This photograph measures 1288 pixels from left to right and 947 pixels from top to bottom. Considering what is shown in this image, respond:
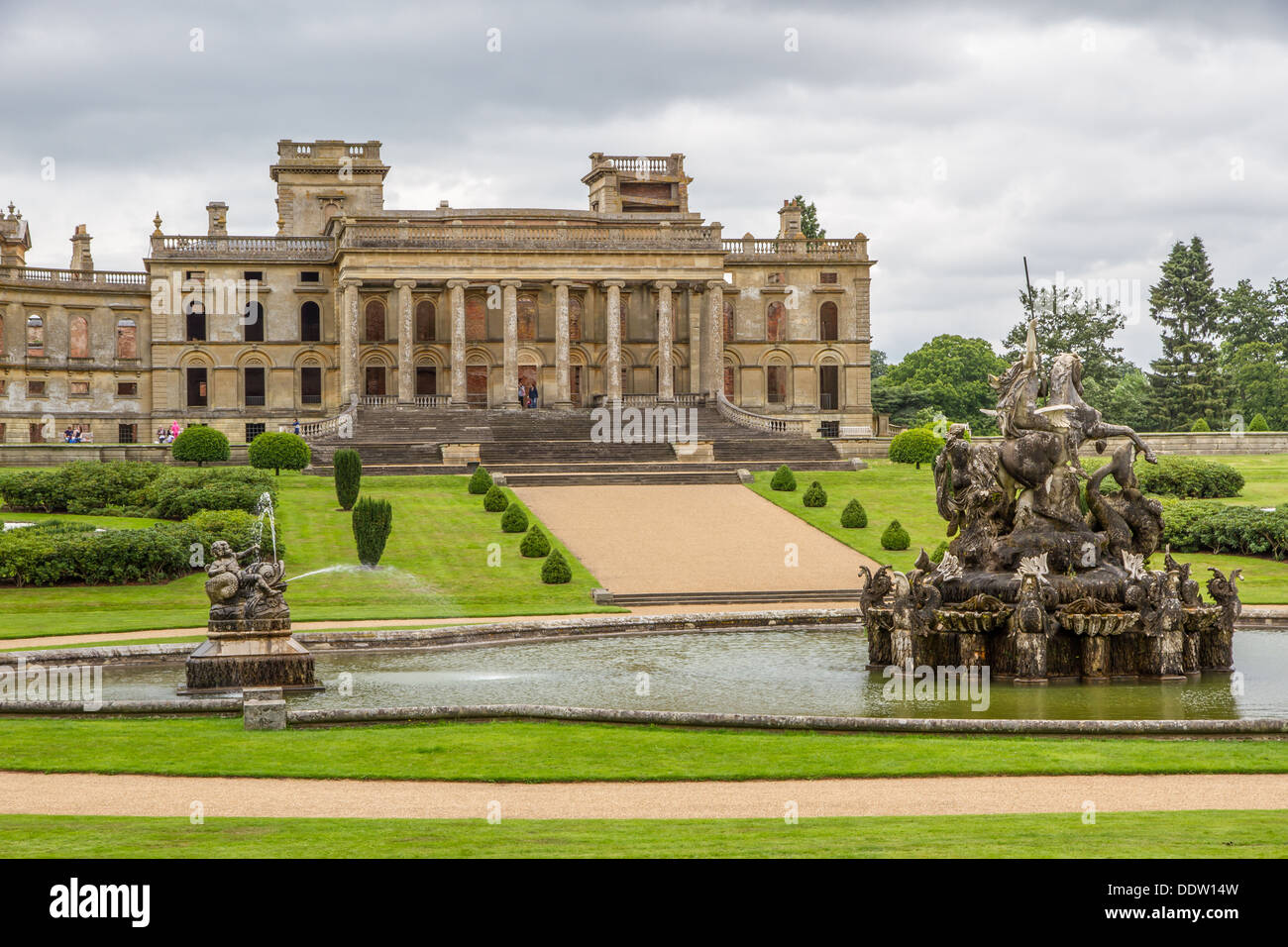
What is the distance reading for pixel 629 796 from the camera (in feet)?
43.9

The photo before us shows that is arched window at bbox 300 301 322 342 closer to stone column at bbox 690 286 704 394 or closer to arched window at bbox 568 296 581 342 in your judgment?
arched window at bbox 568 296 581 342

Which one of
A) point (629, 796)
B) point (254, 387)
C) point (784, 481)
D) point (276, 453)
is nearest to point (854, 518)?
point (784, 481)

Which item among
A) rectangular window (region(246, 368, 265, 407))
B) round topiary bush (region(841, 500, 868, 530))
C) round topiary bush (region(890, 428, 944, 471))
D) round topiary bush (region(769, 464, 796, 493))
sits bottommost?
A: round topiary bush (region(841, 500, 868, 530))

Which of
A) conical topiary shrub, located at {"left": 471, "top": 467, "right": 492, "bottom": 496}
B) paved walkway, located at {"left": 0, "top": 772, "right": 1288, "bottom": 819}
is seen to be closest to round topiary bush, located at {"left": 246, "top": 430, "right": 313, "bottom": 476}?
conical topiary shrub, located at {"left": 471, "top": 467, "right": 492, "bottom": 496}

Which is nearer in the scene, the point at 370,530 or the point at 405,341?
the point at 370,530

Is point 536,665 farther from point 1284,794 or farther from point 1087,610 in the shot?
point 1284,794

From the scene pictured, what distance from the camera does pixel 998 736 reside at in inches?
643

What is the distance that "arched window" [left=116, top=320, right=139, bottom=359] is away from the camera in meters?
81.0

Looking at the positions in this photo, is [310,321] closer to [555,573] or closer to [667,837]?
[555,573]

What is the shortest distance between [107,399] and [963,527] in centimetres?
6702

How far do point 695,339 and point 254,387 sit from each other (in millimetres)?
23412

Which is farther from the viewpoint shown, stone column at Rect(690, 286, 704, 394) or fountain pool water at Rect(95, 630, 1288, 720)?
stone column at Rect(690, 286, 704, 394)

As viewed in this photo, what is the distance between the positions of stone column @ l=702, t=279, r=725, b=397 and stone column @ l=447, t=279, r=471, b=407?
12249mm
